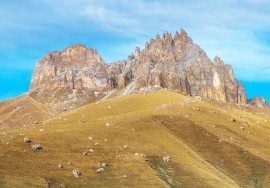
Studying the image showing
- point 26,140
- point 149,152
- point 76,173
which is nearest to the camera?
point 76,173

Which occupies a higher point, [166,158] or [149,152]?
[149,152]

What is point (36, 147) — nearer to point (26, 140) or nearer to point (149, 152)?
point (26, 140)

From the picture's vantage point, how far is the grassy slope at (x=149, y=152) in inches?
2202

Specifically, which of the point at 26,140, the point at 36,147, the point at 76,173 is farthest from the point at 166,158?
the point at 26,140

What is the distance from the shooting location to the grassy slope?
55.9 metres

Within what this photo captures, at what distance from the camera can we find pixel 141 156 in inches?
2763

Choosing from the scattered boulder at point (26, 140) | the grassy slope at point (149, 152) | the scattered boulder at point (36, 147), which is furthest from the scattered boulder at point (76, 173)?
the scattered boulder at point (26, 140)

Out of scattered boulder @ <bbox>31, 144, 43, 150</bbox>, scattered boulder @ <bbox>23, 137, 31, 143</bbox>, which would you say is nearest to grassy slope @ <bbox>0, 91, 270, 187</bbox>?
scattered boulder @ <bbox>23, 137, 31, 143</bbox>

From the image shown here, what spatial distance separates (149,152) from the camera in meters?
74.7

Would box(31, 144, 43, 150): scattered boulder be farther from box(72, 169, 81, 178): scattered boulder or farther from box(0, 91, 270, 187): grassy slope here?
box(72, 169, 81, 178): scattered boulder

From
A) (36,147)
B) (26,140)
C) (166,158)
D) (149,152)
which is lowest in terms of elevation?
(166,158)

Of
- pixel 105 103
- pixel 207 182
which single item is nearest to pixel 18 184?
pixel 207 182

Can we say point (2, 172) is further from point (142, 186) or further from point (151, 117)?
point (151, 117)

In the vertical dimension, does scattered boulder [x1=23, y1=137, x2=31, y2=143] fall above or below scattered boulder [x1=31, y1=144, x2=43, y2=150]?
above
